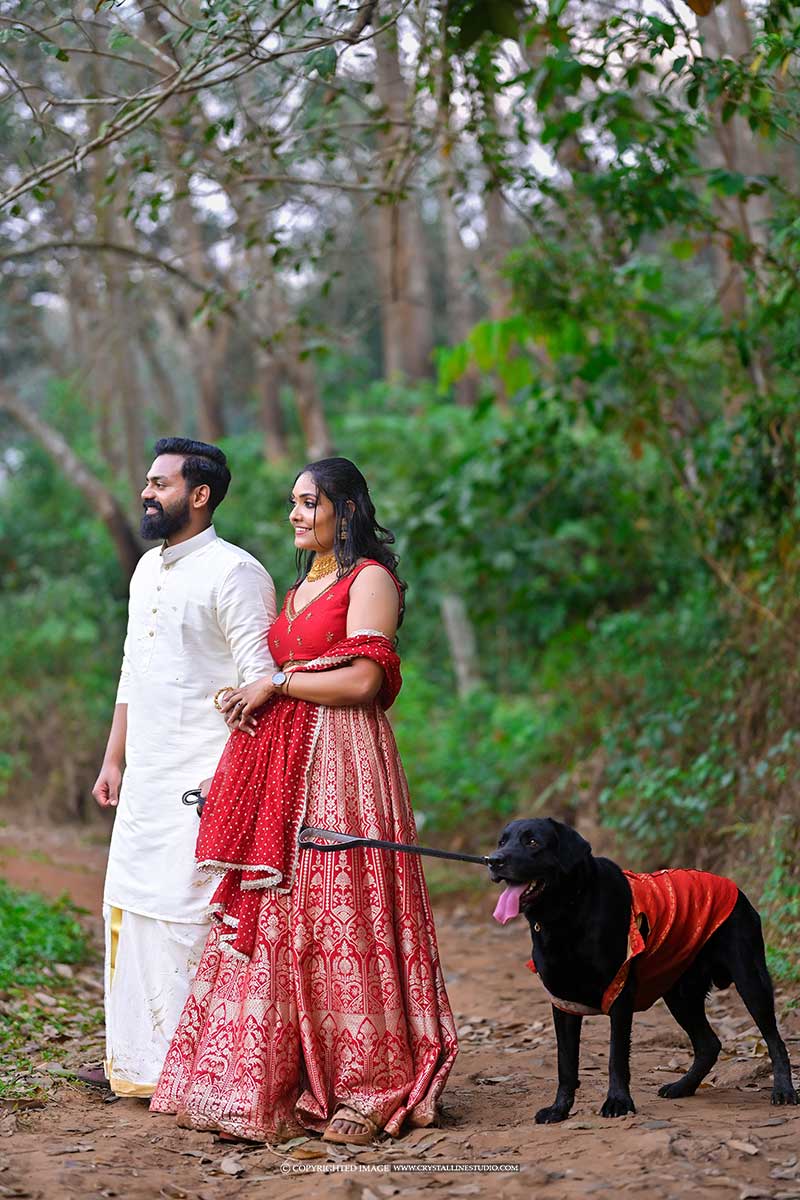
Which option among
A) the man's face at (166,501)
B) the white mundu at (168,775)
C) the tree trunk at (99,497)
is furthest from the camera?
the tree trunk at (99,497)

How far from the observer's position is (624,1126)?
389 centimetres

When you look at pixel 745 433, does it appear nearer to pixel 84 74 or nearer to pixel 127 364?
pixel 84 74

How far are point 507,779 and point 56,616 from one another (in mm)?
6382

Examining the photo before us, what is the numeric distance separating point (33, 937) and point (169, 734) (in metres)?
3.08

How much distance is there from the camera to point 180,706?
4520mm

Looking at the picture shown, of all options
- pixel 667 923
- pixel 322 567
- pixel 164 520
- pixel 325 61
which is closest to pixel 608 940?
pixel 667 923

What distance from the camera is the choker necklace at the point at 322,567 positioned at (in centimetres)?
445

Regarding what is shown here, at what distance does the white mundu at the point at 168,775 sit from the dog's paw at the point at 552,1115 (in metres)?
1.21

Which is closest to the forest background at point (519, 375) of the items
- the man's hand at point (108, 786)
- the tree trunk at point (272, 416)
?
the man's hand at point (108, 786)

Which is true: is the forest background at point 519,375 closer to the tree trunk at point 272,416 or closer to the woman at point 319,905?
the woman at point 319,905

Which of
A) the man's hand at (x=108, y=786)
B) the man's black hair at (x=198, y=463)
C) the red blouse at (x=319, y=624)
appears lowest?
the man's hand at (x=108, y=786)

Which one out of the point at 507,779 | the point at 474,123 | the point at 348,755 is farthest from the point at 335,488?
the point at 507,779

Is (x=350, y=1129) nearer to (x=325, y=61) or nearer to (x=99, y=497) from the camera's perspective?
(x=325, y=61)

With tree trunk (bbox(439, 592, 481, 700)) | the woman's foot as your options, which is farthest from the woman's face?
tree trunk (bbox(439, 592, 481, 700))
